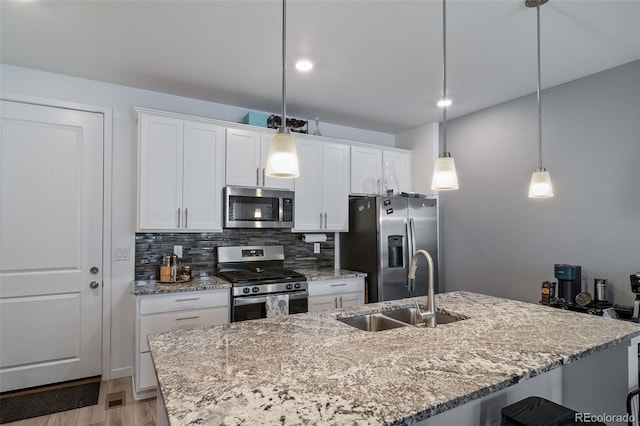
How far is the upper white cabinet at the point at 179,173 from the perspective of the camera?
2.99 m

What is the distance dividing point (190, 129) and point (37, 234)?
1.50 metres

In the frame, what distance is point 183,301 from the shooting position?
2861 millimetres

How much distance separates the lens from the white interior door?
2.83 metres

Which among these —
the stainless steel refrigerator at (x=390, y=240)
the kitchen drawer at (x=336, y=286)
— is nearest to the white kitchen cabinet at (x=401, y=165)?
the stainless steel refrigerator at (x=390, y=240)

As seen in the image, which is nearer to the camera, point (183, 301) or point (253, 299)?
point (183, 301)

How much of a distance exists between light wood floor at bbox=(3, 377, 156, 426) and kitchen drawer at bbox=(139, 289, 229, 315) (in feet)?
2.23

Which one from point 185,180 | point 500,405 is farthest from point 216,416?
point 185,180

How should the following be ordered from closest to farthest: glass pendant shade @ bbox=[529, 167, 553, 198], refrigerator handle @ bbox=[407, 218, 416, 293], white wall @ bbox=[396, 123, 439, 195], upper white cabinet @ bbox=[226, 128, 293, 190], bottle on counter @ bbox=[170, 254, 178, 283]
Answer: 1. glass pendant shade @ bbox=[529, 167, 553, 198]
2. bottle on counter @ bbox=[170, 254, 178, 283]
3. upper white cabinet @ bbox=[226, 128, 293, 190]
4. refrigerator handle @ bbox=[407, 218, 416, 293]
5. white wall @ bbox=[396, 123, 439, 195]

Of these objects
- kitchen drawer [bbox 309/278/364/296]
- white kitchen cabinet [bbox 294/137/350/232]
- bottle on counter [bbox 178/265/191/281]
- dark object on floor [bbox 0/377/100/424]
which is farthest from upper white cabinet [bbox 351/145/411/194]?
dark object on floor [bbox 0/377/100/424]

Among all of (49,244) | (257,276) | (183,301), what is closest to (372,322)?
(257,276)

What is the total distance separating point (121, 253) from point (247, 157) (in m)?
1.42

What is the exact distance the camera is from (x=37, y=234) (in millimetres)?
2924

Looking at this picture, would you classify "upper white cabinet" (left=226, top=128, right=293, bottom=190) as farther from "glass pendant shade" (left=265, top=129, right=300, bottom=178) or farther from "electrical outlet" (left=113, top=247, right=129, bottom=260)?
"glass pendant shade" (left=265, top=129, right=300, bottom=178)

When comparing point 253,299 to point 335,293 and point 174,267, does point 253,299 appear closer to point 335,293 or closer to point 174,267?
point 174,267
